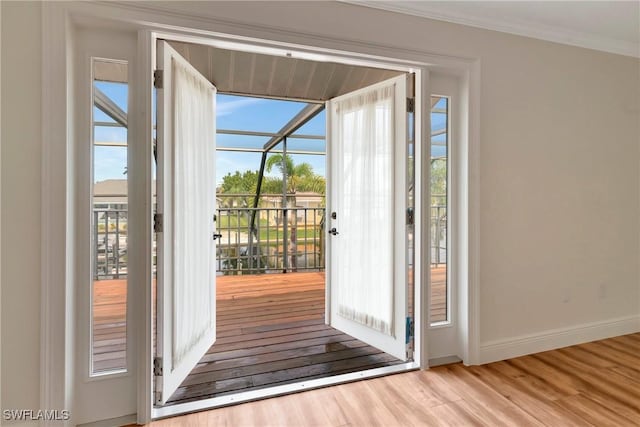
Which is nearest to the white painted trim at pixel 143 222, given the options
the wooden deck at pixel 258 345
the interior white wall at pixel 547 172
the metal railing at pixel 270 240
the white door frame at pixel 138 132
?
the white door frame at pixel 138 132

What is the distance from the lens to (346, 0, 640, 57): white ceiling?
1980 millimetres

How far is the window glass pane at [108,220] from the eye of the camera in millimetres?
1648

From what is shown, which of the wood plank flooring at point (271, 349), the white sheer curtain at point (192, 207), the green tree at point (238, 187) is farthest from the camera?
the green tree at point (238, 187)

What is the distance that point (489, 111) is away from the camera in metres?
2.23

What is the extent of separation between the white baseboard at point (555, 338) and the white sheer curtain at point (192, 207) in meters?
2.04

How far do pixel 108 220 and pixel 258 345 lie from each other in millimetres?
1504

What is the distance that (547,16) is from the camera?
2.15m

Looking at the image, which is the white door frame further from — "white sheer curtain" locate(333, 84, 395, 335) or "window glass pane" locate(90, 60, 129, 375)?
"white sheer curtain" locate(333, 84, 395, 335)

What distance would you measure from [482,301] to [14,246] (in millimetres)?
2727

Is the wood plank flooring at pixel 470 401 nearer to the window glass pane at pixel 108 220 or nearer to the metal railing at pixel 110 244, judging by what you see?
the window glass pane at pixel 108 220

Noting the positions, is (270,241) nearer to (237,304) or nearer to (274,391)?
(237,304)

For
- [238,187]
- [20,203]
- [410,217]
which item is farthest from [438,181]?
[238,187]

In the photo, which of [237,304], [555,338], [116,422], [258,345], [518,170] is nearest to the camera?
[116,422]

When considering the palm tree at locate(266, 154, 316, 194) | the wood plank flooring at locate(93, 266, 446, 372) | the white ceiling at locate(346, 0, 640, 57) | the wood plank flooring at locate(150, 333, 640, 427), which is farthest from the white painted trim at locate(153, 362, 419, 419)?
the palm tree at locate(266, 154, 316, 194)
